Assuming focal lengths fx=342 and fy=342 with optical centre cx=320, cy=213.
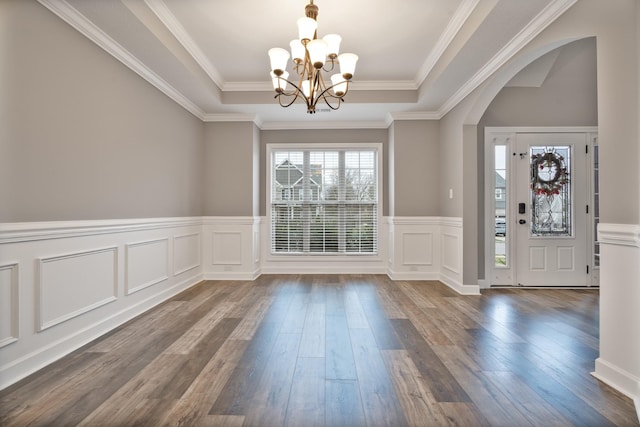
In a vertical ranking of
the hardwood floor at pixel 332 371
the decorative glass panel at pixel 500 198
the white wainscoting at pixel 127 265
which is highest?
the decorative glass panel at pixel 500 198

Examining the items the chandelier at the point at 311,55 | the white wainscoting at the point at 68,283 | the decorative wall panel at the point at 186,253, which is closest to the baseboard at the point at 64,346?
the white wainscoting at the point at 68,283

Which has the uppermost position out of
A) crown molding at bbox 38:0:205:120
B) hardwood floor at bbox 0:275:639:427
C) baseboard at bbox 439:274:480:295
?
crown molding at bbox 38:0:205:120

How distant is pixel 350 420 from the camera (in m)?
1.65

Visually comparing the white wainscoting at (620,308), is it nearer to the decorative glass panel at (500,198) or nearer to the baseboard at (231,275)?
the decorative glass panel at (500,198)

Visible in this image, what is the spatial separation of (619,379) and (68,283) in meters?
3.59

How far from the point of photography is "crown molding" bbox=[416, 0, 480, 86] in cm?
282

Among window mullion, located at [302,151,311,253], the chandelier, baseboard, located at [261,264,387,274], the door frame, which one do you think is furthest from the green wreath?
window mullion, located at [302,151,311,253]

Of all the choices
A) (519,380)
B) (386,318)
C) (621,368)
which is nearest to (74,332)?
(386,318)

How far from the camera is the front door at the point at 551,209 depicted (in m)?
4.59

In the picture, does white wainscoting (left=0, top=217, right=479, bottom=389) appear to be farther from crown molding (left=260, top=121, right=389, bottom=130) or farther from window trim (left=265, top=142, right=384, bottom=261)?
crown molding (left=260, top=121, right=389, bottom=130)

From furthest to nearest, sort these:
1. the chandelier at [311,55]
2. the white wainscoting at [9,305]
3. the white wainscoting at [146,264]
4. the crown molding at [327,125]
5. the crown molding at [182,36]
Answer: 1. the crown molding at [327,125]
2. the white wainscoting at [146,264]
3. the crown molding at [182,36]
4. the chandelier at [311,55]
5. the white wainscoting at [9,305]

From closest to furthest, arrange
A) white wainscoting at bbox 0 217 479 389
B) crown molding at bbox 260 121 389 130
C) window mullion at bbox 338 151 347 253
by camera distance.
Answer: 1. white wainscoting at bbox 0 217 479 389
2. crown molding at bbox 260 121 389 130
3. window mullion at bbox 338 151 347 253

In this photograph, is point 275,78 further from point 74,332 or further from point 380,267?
point 380,267

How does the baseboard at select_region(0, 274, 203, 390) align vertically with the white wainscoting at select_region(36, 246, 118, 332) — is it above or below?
below
